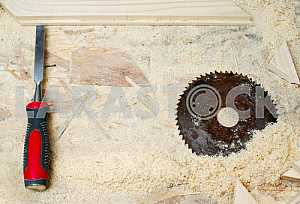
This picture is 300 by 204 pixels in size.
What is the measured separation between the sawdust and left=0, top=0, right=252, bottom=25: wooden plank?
3 centimetres

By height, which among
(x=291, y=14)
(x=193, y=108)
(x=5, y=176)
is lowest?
(x=5, y=176)

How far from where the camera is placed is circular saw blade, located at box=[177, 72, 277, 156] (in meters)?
1.49

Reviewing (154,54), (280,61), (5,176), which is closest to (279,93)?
(280,61)

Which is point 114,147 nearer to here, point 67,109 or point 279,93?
point 67,109

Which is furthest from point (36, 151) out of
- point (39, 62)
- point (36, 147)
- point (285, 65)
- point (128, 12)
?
point (285, 65)

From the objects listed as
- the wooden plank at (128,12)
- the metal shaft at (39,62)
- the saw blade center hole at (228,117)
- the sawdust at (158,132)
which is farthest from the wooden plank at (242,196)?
the metal shaft at (39,62)

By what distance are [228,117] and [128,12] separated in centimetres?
46

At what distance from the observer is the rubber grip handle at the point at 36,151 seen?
144cm

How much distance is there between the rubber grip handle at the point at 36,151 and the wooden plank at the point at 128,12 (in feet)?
1.03

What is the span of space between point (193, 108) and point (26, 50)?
578mm

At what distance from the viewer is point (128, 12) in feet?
5.24

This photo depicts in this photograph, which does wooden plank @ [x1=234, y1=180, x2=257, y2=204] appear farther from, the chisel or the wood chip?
the chisel

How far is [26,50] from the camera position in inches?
63.9

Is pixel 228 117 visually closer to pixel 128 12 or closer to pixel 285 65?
pixel 285 65
